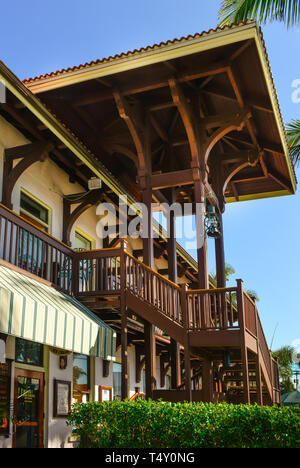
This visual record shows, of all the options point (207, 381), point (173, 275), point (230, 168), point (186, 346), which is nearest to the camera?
point (186, 346)

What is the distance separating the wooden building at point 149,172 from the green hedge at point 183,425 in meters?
1.58

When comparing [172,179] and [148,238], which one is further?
[172,179]

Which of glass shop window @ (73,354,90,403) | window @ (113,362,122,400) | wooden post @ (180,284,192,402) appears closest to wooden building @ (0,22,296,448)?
wooden post @ (180,284,192,402)

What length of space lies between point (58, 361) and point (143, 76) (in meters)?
6.82

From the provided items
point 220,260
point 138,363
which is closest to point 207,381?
point 220,260

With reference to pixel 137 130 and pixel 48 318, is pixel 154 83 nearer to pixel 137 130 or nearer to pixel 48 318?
pixel 137 130

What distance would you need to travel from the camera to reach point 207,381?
12.9m

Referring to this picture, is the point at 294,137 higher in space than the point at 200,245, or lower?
higher

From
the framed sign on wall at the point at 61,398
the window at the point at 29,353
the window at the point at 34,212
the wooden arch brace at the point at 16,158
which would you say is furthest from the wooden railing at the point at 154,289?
the wooden arch brace at the point at 16,158

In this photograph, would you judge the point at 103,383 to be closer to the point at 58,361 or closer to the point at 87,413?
the point at 58,361

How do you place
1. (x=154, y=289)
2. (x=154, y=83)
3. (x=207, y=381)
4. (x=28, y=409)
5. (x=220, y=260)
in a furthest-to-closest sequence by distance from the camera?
1. (x=220, y=260)
2. (x=154, y=83)
3. (x=207, y=381)
4. (x=154, y=289)
5. (x=28, y=409)

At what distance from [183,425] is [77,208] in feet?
22.0

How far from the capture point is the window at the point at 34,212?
1216 centimetres
